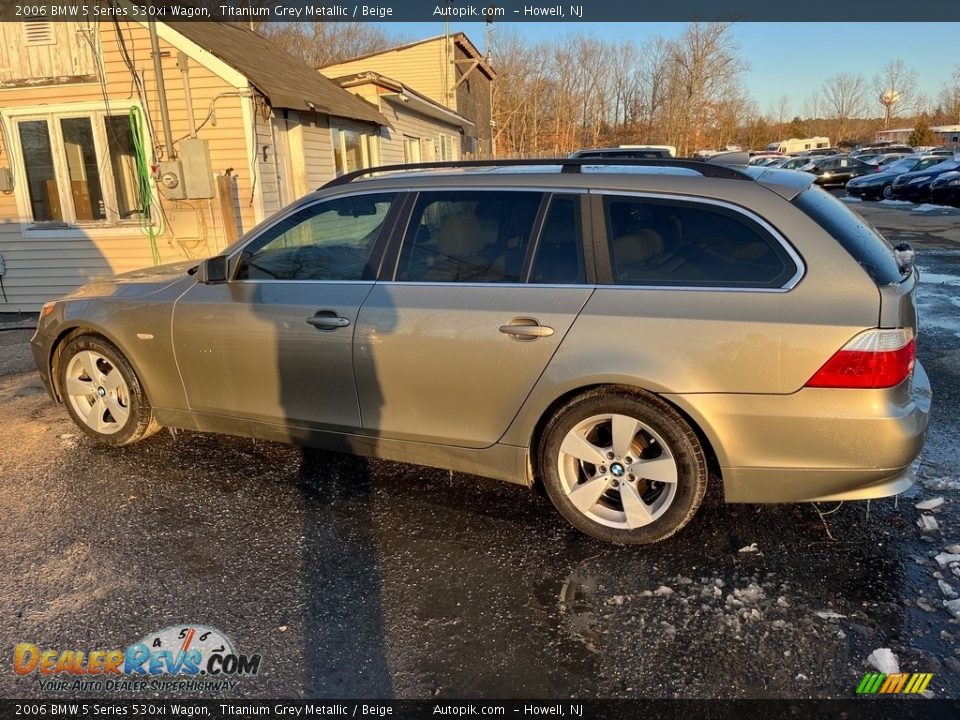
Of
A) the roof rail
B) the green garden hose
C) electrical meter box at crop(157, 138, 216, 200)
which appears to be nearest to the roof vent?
the green garden hose

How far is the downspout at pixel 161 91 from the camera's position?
8.24 metres

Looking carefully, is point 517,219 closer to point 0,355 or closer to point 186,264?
point 186,264

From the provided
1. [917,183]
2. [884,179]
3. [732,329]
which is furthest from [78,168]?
[884,179]

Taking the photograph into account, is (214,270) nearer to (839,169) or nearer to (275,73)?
(275,73)

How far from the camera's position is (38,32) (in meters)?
8.85

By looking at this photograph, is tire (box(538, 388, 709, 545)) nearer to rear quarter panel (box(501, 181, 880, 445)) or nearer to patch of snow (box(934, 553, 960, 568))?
rear quarter panel (box(501, 181, 880, 445))

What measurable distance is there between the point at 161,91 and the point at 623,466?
797 centimetres

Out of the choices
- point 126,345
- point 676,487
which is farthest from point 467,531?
point 126,345

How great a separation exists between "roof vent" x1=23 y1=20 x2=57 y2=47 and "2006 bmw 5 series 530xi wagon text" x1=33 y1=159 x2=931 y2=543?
279 inches

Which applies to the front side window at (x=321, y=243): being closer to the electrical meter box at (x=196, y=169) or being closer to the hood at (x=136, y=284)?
the hood at (x=136, y=284)

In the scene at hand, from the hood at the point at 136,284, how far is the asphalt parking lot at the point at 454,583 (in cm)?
106

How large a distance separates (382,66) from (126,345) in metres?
23.9

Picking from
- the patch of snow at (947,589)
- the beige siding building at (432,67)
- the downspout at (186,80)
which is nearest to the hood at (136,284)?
the patch of snow at (947,589)

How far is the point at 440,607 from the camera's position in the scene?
280 centimetres
